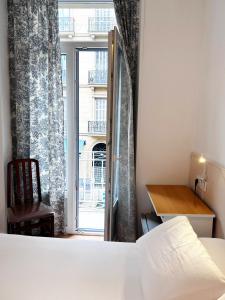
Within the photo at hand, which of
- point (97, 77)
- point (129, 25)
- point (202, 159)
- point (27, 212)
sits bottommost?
point (27, 212)

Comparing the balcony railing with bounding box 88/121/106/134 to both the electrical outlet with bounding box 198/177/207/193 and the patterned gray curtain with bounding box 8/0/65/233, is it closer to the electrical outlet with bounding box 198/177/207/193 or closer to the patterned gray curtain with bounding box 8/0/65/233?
the patterned gray curtain with bounding box 8/0/65/233

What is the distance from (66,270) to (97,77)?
7.19 ft

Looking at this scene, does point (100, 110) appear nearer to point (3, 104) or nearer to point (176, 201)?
point (3, 104)

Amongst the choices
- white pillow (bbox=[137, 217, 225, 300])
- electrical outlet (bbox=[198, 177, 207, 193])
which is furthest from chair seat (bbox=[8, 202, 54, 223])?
electrical outlet (bbox=[198, 177, 207, 193])

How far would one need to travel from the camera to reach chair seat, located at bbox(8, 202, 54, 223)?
230 centimetres

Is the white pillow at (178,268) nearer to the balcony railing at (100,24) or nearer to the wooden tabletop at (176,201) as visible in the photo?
the wooden tabletop at (176,201)

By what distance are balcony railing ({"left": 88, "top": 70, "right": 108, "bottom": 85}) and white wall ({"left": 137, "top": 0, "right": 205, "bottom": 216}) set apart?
67cm

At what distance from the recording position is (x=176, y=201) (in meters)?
2.08

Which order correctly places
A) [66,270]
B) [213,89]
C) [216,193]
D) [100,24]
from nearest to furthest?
1. [66,270]
2. [216,193]
3. [213,89]
4. [100,24]

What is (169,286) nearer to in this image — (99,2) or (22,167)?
(22,167)

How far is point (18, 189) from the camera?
2.58 meters

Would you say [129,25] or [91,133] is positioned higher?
[129,25]

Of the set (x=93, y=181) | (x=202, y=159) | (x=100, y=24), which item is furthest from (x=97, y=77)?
(x=202, y=159)

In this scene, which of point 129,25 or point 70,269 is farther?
point 129,25
